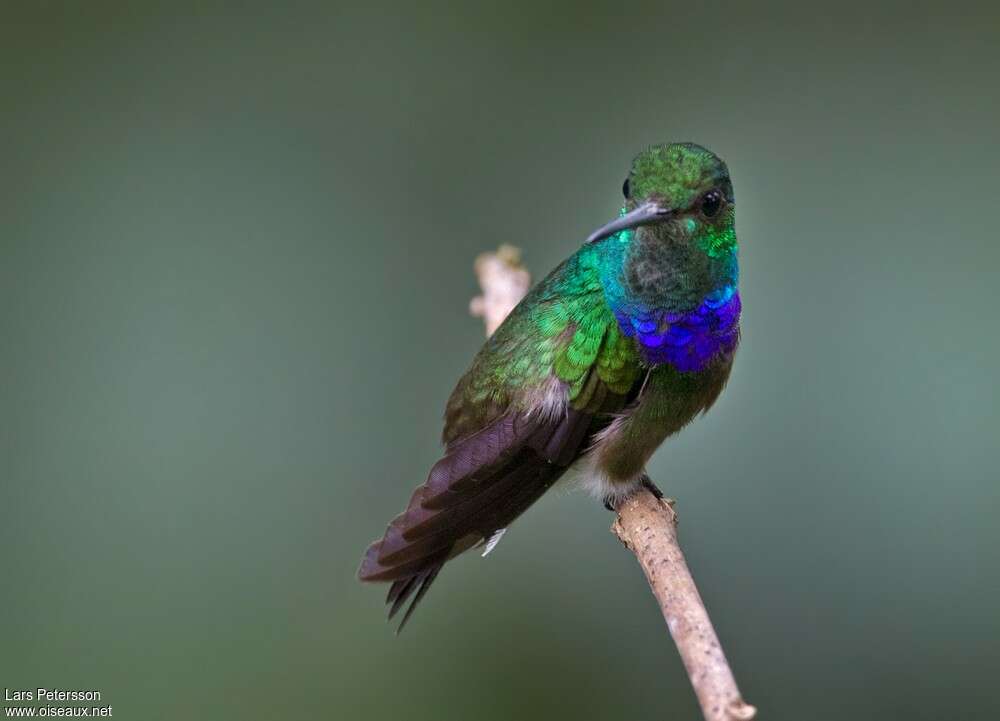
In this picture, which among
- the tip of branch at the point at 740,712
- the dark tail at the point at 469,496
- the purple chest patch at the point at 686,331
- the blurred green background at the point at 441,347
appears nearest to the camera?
the tip of branch at the point at 740,712

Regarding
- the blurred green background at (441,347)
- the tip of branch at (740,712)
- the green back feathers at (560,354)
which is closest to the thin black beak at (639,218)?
the green back feathers at (560,354)

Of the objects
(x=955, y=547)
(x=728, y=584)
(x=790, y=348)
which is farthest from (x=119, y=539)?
(x=955, y=547)

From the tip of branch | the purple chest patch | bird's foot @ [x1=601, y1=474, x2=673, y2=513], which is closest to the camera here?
the tip of branch

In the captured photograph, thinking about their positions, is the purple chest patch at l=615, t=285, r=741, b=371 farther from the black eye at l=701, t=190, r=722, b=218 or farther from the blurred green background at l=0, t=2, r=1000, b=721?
the blurred green background at l=0, t=2, r=1000, b=721

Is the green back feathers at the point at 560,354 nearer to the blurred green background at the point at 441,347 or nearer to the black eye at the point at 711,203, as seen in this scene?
the black eye at the point at 711,203

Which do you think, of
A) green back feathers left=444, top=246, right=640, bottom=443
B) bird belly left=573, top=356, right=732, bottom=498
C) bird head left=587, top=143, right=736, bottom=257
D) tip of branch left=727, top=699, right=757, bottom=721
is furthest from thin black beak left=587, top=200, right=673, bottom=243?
tip of branch left=727, top=699, right=757, bottom=721

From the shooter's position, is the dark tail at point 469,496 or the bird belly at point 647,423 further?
the bird belly at point 647,423

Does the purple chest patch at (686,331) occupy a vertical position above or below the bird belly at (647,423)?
above
